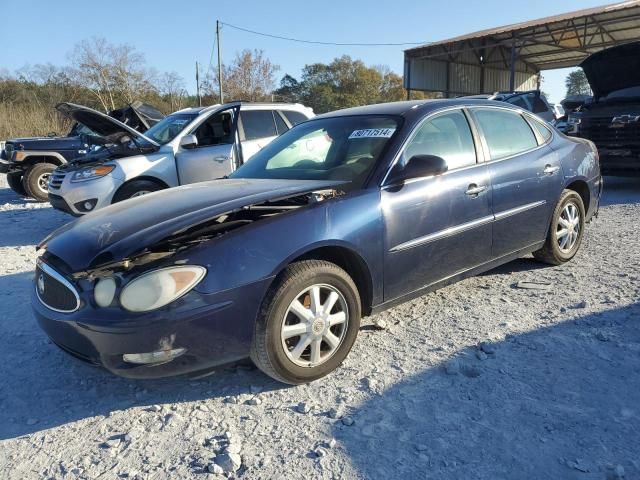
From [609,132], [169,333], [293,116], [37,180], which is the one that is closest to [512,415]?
[169,333]

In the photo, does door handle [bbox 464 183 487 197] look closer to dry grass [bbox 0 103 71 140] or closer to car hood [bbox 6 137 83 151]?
car hood [bbox 6 137 83 151]

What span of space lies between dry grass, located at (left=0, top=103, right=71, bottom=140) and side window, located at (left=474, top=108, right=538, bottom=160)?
2433cm

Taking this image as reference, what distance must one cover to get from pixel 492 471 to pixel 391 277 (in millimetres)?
1354

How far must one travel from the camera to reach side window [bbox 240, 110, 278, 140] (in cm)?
762

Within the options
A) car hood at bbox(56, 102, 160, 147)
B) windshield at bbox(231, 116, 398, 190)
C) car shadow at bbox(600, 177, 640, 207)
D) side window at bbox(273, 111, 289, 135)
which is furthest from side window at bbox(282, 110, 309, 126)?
car shadow at bbox(600, 177, 640, 207)

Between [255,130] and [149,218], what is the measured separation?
16.3 feet

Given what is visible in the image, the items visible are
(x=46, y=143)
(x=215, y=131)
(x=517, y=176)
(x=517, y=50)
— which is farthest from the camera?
(x=517, y=50)

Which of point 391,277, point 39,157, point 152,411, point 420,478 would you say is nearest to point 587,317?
point 391,277

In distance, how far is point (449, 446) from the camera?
2.31 meters

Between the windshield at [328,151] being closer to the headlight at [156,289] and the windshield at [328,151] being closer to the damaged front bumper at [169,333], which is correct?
the damaged front bumper at [169,333]

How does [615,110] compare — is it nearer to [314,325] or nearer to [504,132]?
[504,132]

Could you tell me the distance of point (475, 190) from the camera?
12.2 ft

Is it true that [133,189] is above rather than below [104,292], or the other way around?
above

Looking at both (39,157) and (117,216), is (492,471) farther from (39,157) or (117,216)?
(39,157)
